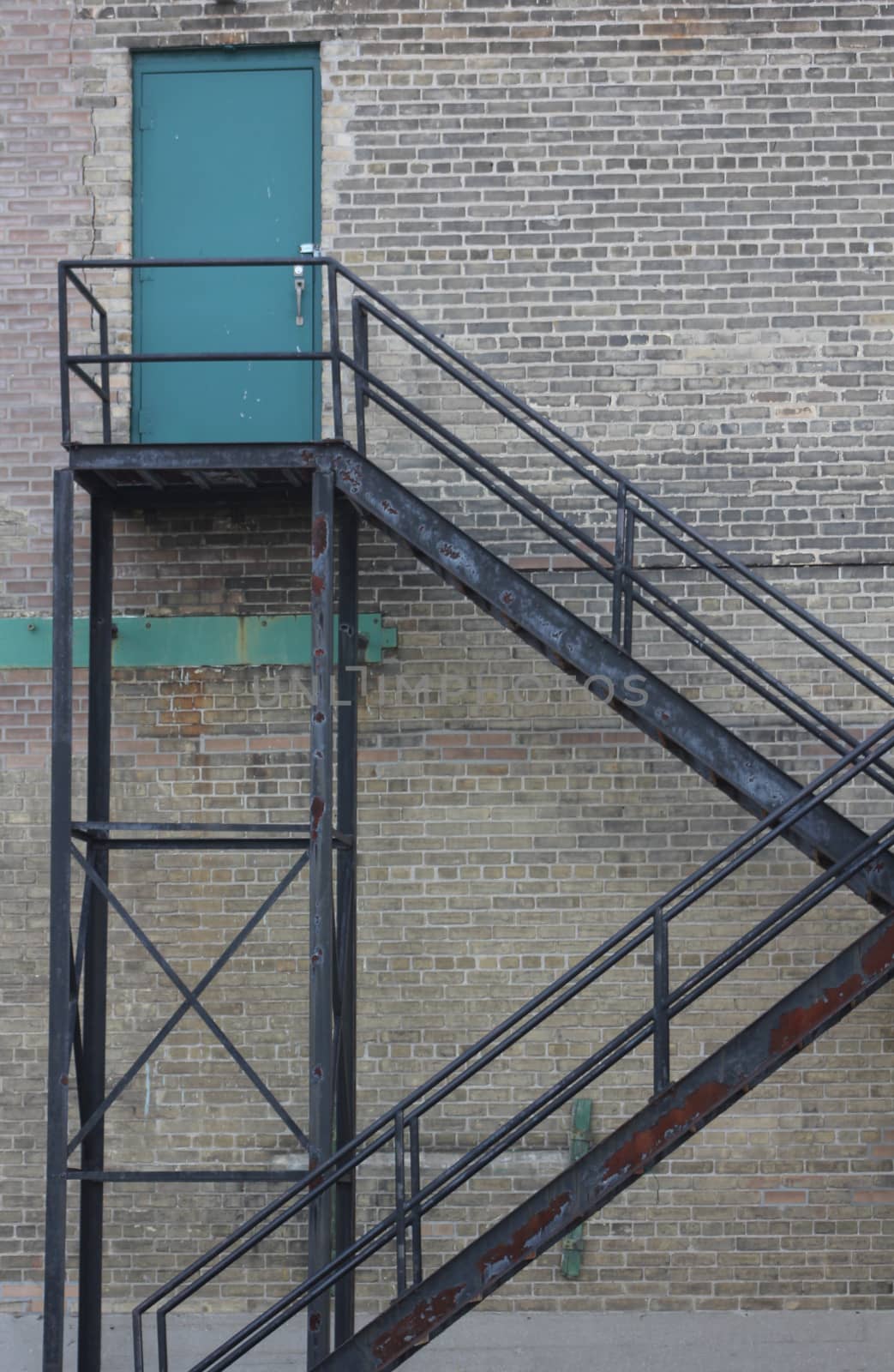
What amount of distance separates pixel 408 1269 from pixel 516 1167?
28.4 inches

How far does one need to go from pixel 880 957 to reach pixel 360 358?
11.7ft

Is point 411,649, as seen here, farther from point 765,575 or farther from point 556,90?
point 556,90

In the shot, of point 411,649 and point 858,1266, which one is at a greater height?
point 411,649

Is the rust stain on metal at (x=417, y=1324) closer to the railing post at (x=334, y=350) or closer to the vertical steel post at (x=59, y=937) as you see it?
the vertical steel post at (x=59, y=937)

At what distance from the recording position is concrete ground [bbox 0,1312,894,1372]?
24.6ft

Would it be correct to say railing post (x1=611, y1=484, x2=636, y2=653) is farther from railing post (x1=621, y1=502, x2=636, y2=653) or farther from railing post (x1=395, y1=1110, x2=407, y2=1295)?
railing post (x1=395, y1=1110, x2=407, y2=1295)

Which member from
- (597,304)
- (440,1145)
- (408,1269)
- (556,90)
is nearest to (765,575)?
(597,304)

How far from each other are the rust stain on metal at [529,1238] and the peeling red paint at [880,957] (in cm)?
146

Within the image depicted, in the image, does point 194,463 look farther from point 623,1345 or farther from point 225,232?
point 623,1345

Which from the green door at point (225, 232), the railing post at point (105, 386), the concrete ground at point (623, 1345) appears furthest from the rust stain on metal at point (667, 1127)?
the railing post at point (105, 386)

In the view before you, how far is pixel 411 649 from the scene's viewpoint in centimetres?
802

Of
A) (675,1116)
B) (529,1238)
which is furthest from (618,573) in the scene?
(529,1238)

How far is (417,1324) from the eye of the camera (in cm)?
621

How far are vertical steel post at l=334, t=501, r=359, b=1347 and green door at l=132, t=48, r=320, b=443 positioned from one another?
3.29 ft
